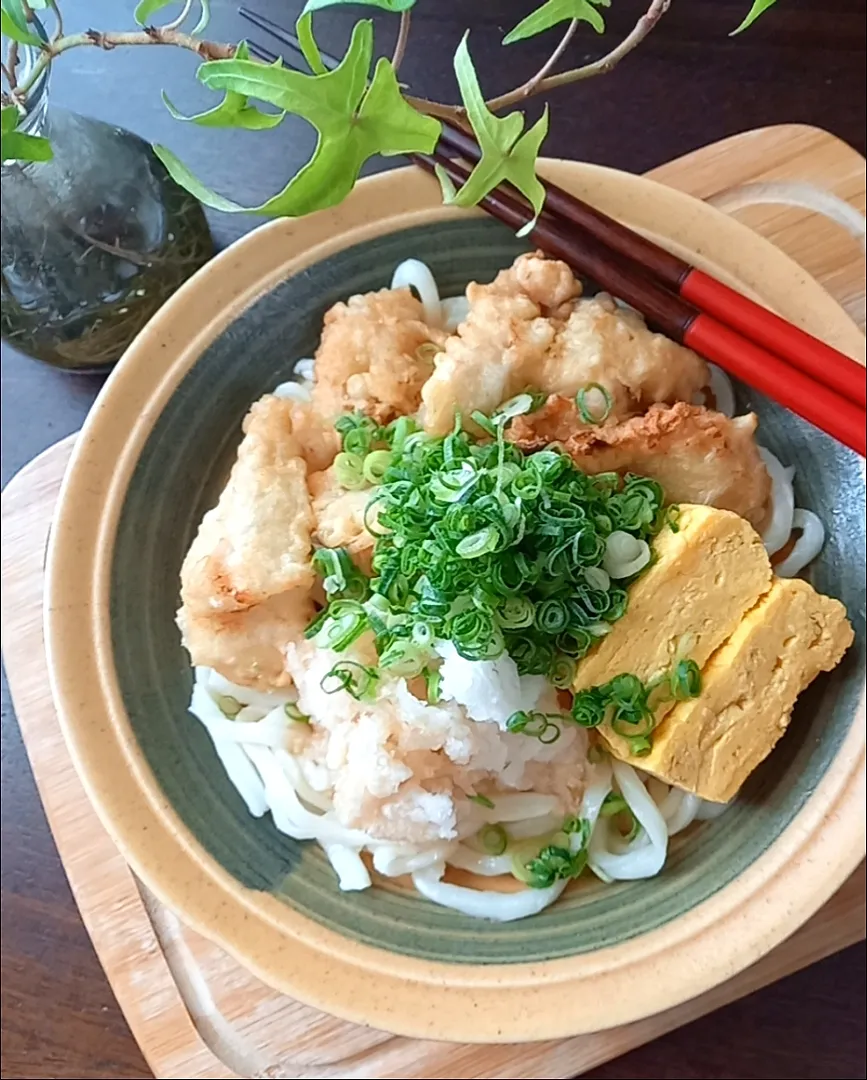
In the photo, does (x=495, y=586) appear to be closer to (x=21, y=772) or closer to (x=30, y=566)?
(x=30, y=566)

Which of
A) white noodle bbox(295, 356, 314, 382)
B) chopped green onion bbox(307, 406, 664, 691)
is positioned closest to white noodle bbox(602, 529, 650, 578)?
chopped green onion bbox(307, 406, 664, 691)

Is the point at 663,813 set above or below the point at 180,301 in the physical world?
below


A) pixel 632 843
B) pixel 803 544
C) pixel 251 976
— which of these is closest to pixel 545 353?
pixel 803 544

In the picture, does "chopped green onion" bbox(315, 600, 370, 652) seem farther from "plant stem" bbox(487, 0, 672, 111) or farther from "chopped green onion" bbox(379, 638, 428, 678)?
"plant stem" bbox(487, 0, 672, 111)

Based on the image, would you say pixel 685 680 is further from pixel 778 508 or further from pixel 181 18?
pixel 181 18

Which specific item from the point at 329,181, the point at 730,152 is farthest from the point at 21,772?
the point at 730,152

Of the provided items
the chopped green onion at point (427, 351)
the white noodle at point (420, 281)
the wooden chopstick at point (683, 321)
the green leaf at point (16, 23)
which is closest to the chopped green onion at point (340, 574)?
the chopped green onion at point (427, 351)
